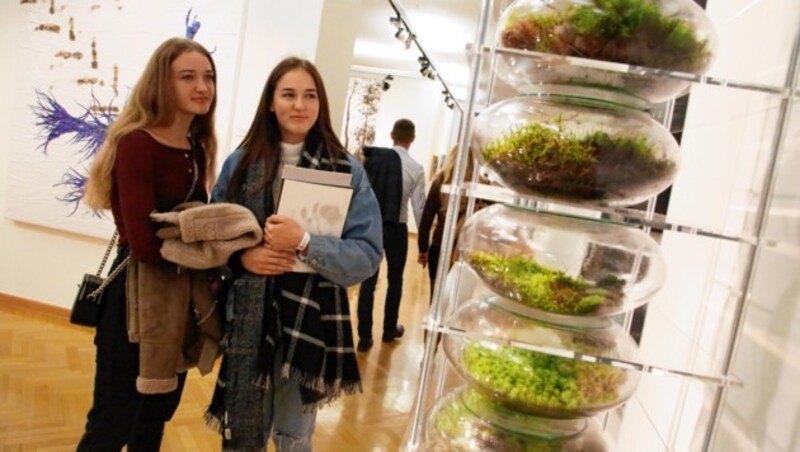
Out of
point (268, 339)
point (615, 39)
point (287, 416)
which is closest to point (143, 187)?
point (268, 339)

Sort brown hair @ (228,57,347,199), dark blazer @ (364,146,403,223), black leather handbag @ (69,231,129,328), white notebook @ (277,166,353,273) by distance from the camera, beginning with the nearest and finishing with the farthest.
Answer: white notebook @ (277,166,353,273), brown hair @ (228,57,347,199), black leather handbag @ (69,231,129,328), dark blazer @ (364,146,403,223)

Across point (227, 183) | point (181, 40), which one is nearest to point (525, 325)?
point (227, 183)

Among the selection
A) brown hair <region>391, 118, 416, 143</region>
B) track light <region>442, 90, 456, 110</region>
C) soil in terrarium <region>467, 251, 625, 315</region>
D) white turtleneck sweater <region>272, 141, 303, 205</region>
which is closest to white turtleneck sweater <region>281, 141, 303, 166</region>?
white turtleneck sweater <region>272, 141, 303, 205</region>

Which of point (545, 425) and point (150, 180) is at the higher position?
point (150, 180)

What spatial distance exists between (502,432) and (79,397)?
98.7 inches

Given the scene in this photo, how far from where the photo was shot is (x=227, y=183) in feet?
5.21

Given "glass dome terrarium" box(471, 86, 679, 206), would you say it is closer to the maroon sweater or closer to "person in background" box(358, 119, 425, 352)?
the maroon sweater

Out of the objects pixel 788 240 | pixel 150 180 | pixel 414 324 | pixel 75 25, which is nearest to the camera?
pixel 788 240

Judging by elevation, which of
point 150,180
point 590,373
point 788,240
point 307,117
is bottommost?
point 590,373

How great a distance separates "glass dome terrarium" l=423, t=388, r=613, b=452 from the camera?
34.0 inches

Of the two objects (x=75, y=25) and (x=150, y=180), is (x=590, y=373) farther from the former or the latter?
(x=75, y=25)

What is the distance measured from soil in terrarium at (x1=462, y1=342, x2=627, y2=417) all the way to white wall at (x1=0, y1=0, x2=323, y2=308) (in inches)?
108

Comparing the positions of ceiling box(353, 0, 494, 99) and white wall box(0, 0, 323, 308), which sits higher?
ceiling box(353, 0, 494, 99)

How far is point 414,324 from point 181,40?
131 inches
